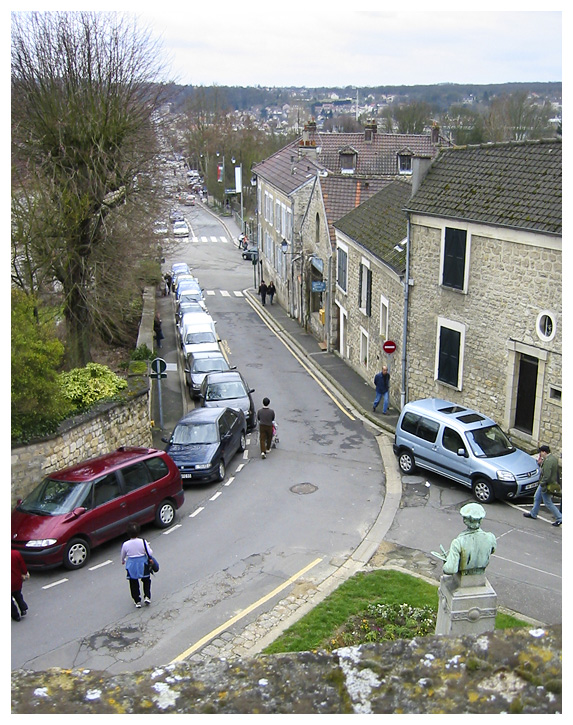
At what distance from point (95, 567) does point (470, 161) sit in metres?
13.3

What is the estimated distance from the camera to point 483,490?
15.6 metres

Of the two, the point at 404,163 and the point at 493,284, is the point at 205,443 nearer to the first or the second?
the point at 493,284

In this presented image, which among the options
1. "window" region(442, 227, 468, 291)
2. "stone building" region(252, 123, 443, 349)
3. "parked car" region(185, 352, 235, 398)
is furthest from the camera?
"stone building" region(252, 123, 443, 349)

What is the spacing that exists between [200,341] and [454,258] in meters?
13.1

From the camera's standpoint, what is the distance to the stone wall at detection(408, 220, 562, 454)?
16.0 m

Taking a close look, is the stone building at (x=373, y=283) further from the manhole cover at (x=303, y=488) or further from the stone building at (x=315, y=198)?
the manhole cover at (x=303, y=488)

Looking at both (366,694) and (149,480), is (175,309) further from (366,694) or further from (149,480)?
(366,694)

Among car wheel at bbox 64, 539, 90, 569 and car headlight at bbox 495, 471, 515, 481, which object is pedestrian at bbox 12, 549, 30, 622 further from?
car headlight at bbox 495, 471, 515, 481

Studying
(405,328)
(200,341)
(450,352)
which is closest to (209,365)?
(200,341)

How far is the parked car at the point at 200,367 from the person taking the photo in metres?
24.5

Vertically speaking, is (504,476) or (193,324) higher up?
(193,324)

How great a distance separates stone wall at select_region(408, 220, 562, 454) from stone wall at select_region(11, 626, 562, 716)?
1314cm

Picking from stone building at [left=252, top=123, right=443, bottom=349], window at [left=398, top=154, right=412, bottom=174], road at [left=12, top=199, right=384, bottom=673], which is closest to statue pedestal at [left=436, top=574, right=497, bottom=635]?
road at [left=12, top=199, right=384, bottom=673]

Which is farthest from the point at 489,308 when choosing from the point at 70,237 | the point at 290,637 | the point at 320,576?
the point at 70,237
